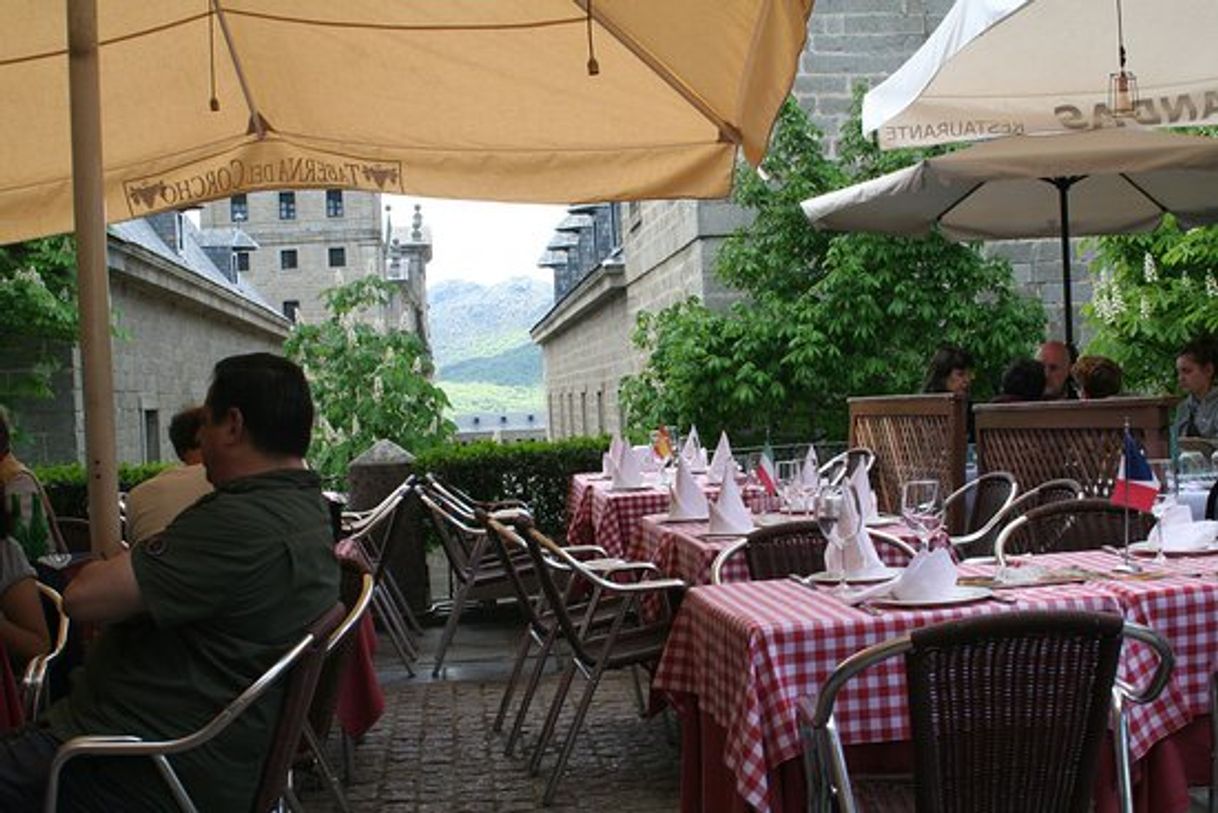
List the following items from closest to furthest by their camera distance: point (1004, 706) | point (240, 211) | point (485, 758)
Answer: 1. point (1004, 706)
2. point (485, 758)
3. point (240, 211)

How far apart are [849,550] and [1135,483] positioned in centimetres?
82

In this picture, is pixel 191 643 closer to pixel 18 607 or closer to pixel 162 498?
pixel 18 607

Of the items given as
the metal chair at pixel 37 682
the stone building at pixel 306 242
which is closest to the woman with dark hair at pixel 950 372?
the metal chair at pixel 37 682

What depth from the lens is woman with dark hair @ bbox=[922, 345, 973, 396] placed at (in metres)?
10.3

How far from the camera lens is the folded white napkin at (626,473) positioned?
31.2 ft

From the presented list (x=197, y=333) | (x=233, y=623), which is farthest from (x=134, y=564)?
(x=197, y=333)

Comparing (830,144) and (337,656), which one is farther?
(830,144)

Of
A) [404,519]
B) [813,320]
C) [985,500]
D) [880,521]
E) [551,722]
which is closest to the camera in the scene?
→ [551,722]

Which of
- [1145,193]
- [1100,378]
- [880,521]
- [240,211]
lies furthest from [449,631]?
[240,211]

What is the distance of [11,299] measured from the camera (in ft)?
45.4

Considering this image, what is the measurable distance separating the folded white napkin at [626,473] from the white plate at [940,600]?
5.31 m

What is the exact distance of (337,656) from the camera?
14.2 ft

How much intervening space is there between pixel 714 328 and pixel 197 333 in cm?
1153

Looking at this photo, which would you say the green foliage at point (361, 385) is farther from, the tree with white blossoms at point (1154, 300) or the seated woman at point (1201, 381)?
the seated woman at point (1201, 381)
